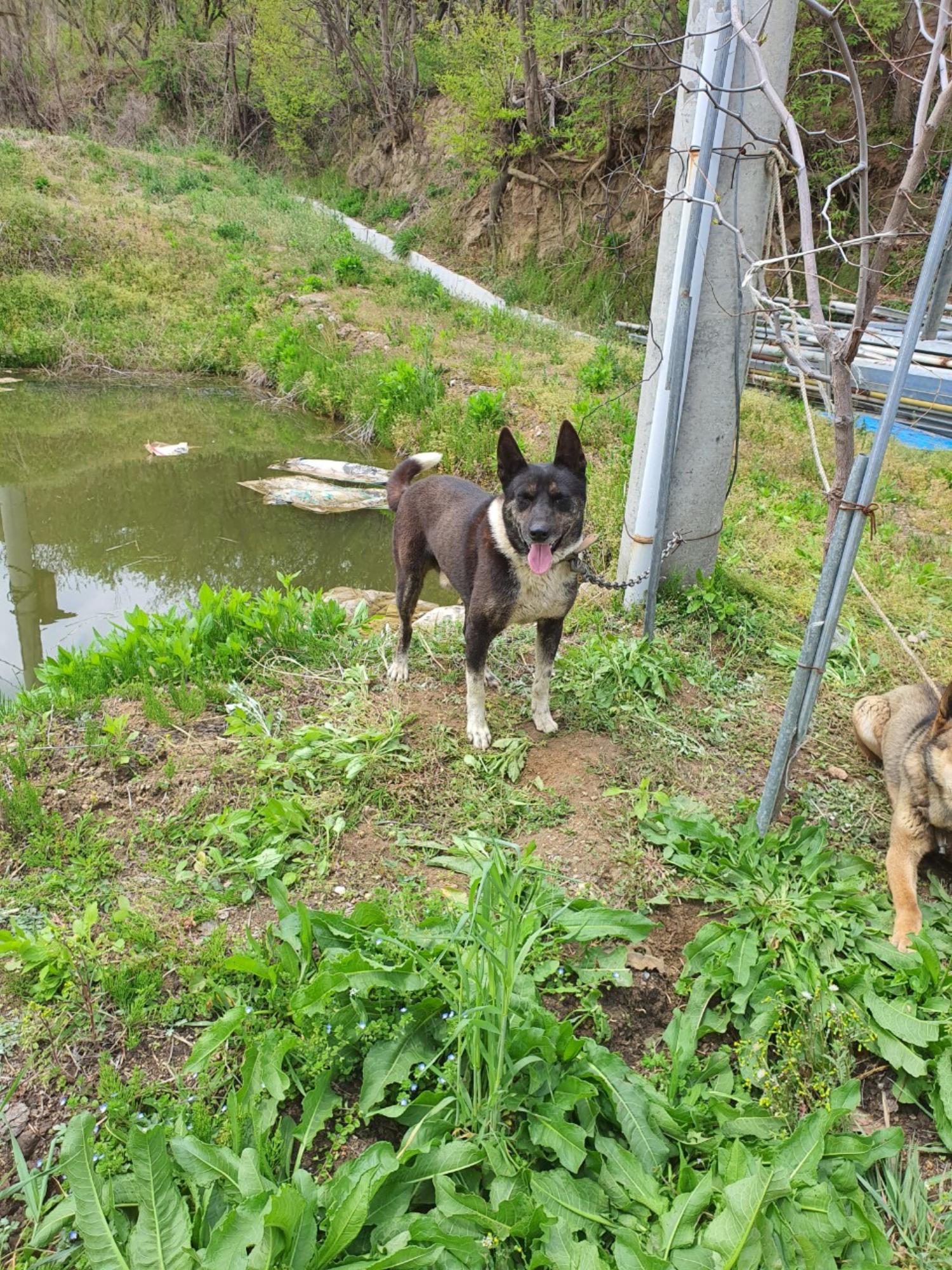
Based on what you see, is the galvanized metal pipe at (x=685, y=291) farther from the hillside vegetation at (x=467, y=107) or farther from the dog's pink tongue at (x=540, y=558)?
the dog's pink tongue at (x=540, y=558)

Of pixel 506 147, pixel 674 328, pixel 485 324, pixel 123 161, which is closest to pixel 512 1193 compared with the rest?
pixel 674 328

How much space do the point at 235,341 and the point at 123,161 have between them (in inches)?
428

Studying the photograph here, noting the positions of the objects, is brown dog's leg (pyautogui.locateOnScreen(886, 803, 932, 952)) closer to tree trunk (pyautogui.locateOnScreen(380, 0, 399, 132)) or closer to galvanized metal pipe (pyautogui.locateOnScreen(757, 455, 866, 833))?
galvanized metal pipe (pyautogui.locateOnScreen(757, 455, 866, 833))

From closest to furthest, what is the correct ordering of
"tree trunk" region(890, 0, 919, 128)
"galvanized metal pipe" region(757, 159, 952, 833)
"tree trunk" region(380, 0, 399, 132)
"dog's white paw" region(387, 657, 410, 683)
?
"galvanized metal pipe" region(757, 159, 952, 833) < "dog's white paw" region(387, 657, 410, 683) < "tree trunk" region(890, 0, 919, 128) < "tree trunk" region(380, 0, 399, 132)

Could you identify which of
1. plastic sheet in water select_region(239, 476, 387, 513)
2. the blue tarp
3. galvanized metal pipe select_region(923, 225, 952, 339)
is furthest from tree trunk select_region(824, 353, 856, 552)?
the blue tarp

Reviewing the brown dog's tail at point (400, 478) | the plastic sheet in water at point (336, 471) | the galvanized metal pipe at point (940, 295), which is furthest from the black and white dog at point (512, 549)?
the plastic sheet in water at point (336, 471)

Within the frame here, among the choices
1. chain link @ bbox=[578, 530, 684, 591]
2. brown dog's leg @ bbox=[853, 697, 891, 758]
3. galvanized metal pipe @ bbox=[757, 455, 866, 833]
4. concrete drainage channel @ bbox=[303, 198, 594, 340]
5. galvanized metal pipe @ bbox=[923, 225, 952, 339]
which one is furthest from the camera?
concrete drainage channel @ bbox=[303, 198, 594, 340]

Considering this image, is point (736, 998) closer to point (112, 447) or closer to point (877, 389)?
point (877, 389)

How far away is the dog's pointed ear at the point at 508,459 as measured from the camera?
3014 mm

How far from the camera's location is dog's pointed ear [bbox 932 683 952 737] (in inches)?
98.0

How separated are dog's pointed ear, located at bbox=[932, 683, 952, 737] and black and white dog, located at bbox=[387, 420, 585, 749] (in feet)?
4.76

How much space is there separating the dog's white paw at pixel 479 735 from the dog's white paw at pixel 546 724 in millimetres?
252

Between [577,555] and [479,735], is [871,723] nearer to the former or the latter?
[577,555]

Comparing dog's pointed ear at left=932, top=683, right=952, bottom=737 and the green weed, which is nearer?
dog's pointed ear at left=932, top=683, right=952, bottom=737
